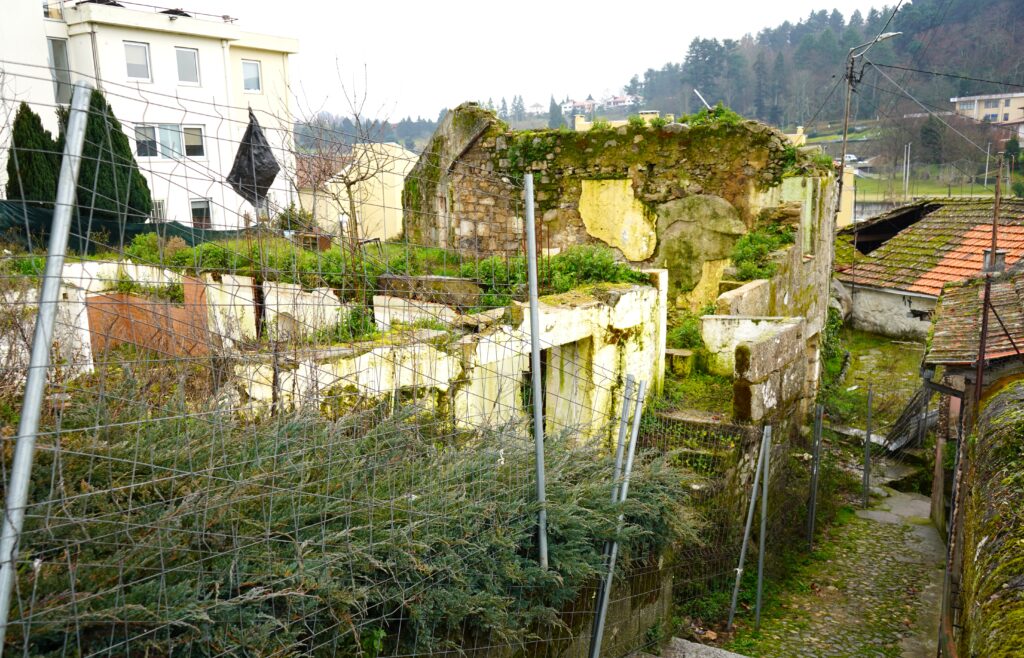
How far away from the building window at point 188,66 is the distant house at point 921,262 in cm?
2062

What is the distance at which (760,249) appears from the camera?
1046 cm

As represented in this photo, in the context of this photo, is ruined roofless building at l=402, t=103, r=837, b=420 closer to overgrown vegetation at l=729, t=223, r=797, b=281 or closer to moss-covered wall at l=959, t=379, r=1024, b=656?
overgrown vegetation at l=729, t=223, r=797, b=281

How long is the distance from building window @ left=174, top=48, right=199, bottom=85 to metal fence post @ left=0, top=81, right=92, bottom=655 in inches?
1040

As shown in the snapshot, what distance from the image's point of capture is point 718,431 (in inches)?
304

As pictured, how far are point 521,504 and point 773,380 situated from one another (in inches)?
197

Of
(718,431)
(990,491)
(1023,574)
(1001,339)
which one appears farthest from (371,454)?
(1001,339)

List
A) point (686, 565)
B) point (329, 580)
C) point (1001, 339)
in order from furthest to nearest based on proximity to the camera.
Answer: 1. point (1001, 339)
2. point (686, 565)
3. point (329, 580)

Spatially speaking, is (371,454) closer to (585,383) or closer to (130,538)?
(130,538)

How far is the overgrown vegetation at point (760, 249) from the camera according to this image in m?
10.1

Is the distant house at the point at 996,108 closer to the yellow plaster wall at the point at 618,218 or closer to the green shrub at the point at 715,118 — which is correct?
the green shrub at the point at 715,118

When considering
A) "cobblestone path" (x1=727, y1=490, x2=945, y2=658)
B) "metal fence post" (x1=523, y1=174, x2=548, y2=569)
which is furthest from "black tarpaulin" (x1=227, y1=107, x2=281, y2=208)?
"cobblestone path" (x1=727, y1=490, x2=945, y2=658)

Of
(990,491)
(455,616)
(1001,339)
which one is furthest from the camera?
(1001,339)

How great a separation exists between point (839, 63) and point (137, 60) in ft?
130

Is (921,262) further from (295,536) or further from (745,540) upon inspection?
(295,536)
